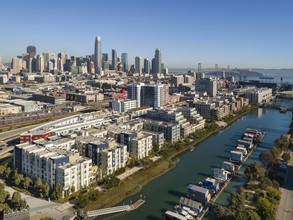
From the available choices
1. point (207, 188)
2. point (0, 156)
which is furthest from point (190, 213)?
point (0, 156)

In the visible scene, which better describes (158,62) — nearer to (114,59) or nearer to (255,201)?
(114,59)

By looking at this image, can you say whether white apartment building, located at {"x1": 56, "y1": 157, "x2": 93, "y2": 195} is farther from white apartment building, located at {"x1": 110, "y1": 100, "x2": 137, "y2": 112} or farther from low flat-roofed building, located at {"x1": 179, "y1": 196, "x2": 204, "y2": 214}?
white apartment building, located at {"x1": 110, "y1": 100, "x2": 137, "y2": 112}

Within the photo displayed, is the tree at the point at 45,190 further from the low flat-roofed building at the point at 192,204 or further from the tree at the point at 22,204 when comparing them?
the low flat-roofed building at the point at 192,204

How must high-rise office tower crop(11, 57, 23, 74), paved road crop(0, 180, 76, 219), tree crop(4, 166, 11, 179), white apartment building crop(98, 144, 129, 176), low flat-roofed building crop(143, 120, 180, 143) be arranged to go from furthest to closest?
high-rise office tower crop(11, 57, 23, 74), low flat-roofed building crop(143, 120, 180, 143), white apartment building crop(98, 144, 129, 176), tree crop(4, 166, 11, 179), paved road crop(0, 180, 76, 219)

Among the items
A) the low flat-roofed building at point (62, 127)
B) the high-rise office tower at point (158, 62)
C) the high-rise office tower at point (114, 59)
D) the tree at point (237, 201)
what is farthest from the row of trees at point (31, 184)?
the high-rise office tower at point (114, 59)

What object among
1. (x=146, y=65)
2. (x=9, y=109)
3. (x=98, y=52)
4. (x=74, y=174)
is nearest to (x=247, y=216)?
(x=74, y=174)

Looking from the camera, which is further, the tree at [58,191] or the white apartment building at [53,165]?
the white apartment building at [53,165]

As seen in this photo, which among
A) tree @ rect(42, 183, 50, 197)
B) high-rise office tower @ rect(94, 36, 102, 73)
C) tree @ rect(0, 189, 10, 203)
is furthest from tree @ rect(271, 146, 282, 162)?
high-rise office tower @ rect(94, 36, 102, 73)
